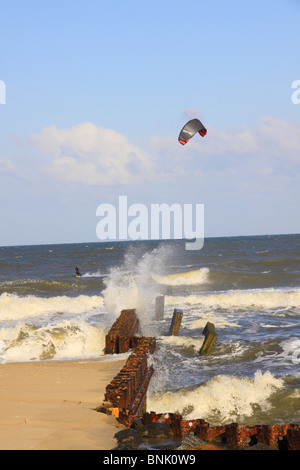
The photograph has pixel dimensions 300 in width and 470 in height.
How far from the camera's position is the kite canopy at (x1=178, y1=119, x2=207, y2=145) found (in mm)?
13438

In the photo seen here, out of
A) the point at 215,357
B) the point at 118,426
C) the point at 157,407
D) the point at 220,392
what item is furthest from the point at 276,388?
the point at 118,426

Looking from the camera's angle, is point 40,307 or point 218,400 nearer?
point 218,400

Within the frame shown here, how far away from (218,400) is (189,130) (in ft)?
27.4

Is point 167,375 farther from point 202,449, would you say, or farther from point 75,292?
point 75,292

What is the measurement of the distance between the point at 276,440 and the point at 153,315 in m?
11.7

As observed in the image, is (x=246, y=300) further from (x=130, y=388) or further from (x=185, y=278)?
(x=130, y=388)

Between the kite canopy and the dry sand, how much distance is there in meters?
7.04

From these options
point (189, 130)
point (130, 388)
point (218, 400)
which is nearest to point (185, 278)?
point (189, 130)

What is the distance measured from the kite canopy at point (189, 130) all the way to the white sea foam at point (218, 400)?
25.6ft

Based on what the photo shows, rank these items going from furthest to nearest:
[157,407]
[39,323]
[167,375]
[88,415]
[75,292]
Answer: [75,292] → [39,323] → [167,375] → [157,407] → [88,415]

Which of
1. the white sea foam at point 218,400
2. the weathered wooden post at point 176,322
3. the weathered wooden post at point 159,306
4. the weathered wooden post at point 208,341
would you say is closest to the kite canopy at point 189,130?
the weathered wooden post at point 159,306

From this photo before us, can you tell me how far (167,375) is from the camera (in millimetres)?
8438

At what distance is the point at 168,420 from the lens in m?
4.96

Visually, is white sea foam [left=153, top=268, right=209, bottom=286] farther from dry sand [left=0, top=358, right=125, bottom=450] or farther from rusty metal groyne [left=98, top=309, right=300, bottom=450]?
rusty metal groyne [left=98, top=309, right=300, bottom=450]
